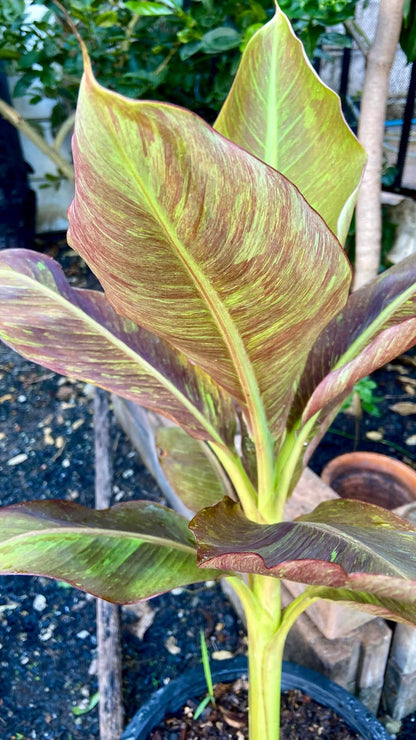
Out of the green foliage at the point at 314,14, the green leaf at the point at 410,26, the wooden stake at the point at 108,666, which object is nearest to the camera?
the wooden stake at the point at 108,666

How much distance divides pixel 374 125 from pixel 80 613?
1.51m

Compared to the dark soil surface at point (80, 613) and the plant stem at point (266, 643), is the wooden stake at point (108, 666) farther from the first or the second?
Result: the plant stem at point (266, 643)

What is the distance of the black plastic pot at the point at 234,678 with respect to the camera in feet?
3.01

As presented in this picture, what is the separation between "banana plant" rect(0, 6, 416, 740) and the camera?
407 millimetres

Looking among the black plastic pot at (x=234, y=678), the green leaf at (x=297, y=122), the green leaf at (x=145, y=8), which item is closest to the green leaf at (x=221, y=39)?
the green leaf at (x=145, y=8)

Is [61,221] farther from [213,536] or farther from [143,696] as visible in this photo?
[213,536]

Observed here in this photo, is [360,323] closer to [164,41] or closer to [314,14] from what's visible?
[314,14]

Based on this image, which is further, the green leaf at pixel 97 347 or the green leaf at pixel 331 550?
the green leaf at pixel 97 347

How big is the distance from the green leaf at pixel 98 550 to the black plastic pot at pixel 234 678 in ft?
1.20

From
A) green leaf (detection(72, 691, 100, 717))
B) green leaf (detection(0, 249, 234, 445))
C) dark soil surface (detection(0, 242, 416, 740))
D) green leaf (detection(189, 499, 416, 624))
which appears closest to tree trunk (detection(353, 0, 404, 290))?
dark soil surface (detection(0, 242, 416, 740))

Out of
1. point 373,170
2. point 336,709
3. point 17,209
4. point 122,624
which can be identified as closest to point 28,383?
point 17,209

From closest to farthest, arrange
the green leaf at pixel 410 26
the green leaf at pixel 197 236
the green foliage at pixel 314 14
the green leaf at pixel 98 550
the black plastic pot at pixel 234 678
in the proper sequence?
1. the green leaf at pixel 197 236
2. the green leaf at pixel 98 550
3. the black plastic pot at pixel 234 678
4. the green foliage at pixel 314 14
5. the green leaf at pixel 410 26

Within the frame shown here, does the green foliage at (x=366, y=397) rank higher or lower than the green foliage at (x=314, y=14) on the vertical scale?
lower

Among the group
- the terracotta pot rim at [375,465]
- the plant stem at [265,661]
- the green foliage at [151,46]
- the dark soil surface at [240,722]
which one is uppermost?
the green foliage at [151,46]
